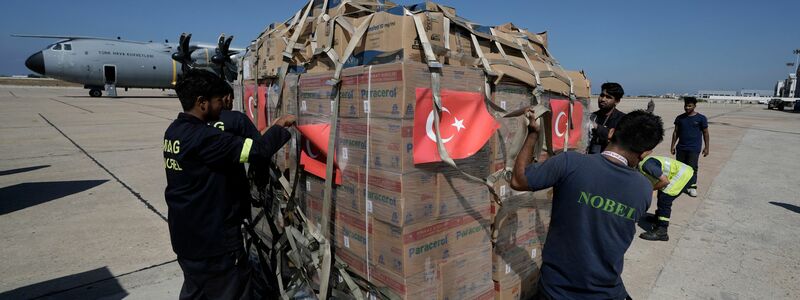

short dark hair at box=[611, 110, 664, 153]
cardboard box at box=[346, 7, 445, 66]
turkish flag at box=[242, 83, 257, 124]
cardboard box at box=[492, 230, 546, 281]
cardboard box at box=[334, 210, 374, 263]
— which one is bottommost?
cardboard box at box=[492, 230, 546, 281]

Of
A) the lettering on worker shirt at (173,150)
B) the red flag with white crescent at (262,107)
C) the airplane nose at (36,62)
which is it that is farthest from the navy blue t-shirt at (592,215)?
the airplane nose at (36,62)

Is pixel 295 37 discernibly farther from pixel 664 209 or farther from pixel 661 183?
pixel 664 209

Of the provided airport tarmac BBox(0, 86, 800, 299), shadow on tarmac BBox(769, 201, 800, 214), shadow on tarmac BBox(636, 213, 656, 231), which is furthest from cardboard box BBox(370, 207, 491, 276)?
shadow on tarmac BBox(769, 201, 800, 214)

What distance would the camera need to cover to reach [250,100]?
137 inches

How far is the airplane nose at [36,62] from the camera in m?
24.9

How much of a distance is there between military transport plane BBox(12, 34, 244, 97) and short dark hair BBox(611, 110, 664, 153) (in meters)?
26.0

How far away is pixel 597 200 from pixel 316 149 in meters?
1.65

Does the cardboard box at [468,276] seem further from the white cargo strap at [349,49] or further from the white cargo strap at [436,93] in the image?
the white cargo strap at [349,49]

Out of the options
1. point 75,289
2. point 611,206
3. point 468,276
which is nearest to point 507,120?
point 611,206

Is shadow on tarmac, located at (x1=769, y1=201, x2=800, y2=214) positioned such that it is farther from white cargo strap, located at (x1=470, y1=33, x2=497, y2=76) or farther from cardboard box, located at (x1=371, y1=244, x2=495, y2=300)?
white cargo strap, located at (x1=470, y1=33, x2=497, y2=76)

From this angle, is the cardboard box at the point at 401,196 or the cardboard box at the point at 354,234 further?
the cardboard box at the point at 354,234

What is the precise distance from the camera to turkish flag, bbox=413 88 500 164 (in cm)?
204

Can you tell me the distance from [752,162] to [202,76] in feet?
42.8

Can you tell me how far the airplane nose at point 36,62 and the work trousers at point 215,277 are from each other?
31902 mm
